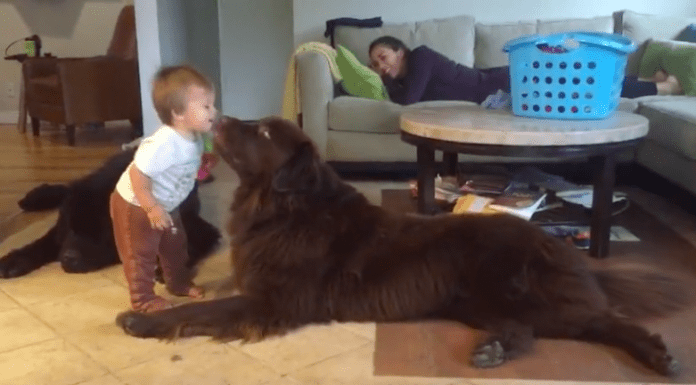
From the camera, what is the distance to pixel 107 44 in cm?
642

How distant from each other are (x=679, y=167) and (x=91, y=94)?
14.0 feet

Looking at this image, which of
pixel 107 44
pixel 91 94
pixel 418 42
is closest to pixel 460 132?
pixel 418 42

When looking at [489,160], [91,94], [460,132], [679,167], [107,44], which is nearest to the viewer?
[460,132]

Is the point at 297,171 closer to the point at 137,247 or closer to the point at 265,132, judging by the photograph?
the point at 265,132

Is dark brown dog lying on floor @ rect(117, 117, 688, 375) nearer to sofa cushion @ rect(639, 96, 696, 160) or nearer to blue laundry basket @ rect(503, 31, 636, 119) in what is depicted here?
blue laundry basket @ rect(503, 31, 636, 119)

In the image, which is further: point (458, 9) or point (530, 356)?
point (458, 9)

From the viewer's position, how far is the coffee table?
2.45m

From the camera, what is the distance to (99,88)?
5.54m

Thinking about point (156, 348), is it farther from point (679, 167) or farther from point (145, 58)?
point (145, 58)

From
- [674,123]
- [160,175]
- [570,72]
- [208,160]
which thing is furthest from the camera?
[674,123]

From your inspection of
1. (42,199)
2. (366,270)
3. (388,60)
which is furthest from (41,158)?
(366,270)

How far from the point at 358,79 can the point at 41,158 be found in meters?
2.30

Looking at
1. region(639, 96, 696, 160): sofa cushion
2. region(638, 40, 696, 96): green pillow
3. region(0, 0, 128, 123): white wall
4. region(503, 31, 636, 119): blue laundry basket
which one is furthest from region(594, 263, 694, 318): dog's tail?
region(0, 0, 128, 123): white wall

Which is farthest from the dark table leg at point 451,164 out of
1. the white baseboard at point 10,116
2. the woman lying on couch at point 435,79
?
the white baseboard at point 10,116
